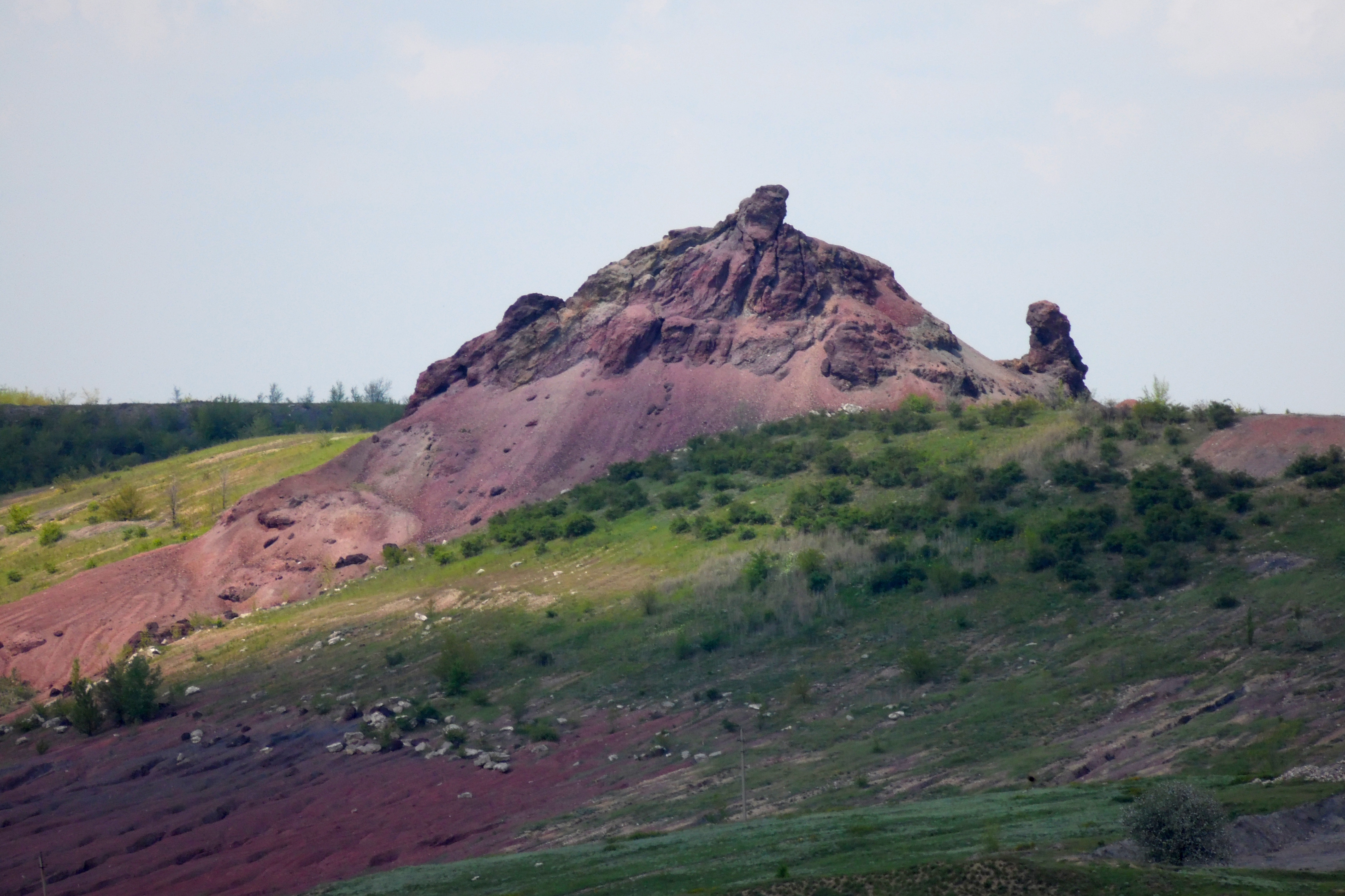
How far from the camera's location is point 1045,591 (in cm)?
3447

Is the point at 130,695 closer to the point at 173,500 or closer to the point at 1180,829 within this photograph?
the point at 173,500

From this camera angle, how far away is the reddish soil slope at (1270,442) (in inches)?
1496

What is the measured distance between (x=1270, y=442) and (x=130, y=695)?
3660 centimetres

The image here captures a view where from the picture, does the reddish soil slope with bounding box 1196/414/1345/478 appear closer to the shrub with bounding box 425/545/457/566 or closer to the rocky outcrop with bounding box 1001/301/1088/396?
the rocky outcrop with bounding box 1001/301/1088/396

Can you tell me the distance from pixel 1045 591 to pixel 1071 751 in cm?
993

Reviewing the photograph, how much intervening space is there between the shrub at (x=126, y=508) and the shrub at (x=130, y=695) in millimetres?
27478

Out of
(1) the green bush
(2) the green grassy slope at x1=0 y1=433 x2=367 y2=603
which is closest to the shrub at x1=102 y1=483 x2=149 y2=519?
(2) the green grassy slope at x1=0 y1=433 x2=367 y2=603

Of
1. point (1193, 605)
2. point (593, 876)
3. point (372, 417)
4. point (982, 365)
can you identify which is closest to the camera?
point (593, 876)

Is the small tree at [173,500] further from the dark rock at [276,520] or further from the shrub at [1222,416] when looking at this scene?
the shrub at [1222,416]

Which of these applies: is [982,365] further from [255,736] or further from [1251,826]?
[1251,826]

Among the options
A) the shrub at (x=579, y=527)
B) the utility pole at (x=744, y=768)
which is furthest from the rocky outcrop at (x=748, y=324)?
the utility pole at (x=744, y=768)

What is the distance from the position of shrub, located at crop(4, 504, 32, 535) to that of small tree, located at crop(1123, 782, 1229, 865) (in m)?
64.1

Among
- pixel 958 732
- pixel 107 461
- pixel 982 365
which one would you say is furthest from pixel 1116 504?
pixel 107 461

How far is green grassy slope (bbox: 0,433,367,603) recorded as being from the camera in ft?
189
